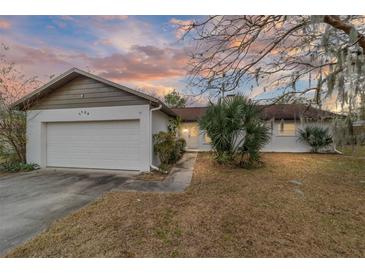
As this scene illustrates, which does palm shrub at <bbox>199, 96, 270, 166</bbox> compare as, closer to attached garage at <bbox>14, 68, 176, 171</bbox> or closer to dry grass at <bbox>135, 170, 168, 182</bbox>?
attached garage at <bbox>14, 68, 176, 171</bbox>

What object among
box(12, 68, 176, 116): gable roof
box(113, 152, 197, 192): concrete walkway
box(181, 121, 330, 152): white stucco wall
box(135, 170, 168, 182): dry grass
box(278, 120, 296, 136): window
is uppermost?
box(12, 68, 176, 116): gable roof

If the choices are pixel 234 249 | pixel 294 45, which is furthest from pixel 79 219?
pixel 294 45

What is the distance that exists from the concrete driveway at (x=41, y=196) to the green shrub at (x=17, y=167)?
2.51 ft

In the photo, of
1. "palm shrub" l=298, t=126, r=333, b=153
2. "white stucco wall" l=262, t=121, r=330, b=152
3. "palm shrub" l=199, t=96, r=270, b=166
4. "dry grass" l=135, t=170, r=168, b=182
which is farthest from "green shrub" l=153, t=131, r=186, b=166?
"palm shrub" l=298, t=126, r=333, b=153

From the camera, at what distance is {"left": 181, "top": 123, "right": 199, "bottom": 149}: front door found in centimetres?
1569

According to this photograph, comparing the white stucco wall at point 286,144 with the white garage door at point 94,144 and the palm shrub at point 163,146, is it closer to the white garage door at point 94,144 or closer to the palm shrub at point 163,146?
the palm shrub at point 163,146

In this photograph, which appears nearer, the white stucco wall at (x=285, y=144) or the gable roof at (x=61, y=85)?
the gable roof at (x=61, y=85)

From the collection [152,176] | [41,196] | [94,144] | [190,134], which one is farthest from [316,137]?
[41,196]

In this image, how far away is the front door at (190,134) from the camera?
15.7m

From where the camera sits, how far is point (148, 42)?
6406mm

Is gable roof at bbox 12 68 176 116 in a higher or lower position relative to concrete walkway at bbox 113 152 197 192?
higher

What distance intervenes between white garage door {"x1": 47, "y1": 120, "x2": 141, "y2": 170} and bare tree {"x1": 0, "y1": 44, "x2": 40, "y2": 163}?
145cm

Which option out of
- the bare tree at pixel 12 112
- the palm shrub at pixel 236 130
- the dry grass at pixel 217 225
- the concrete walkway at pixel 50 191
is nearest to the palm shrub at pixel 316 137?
the palm shrub at pixel 236 130

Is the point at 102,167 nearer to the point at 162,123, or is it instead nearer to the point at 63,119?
the point at 63,119
